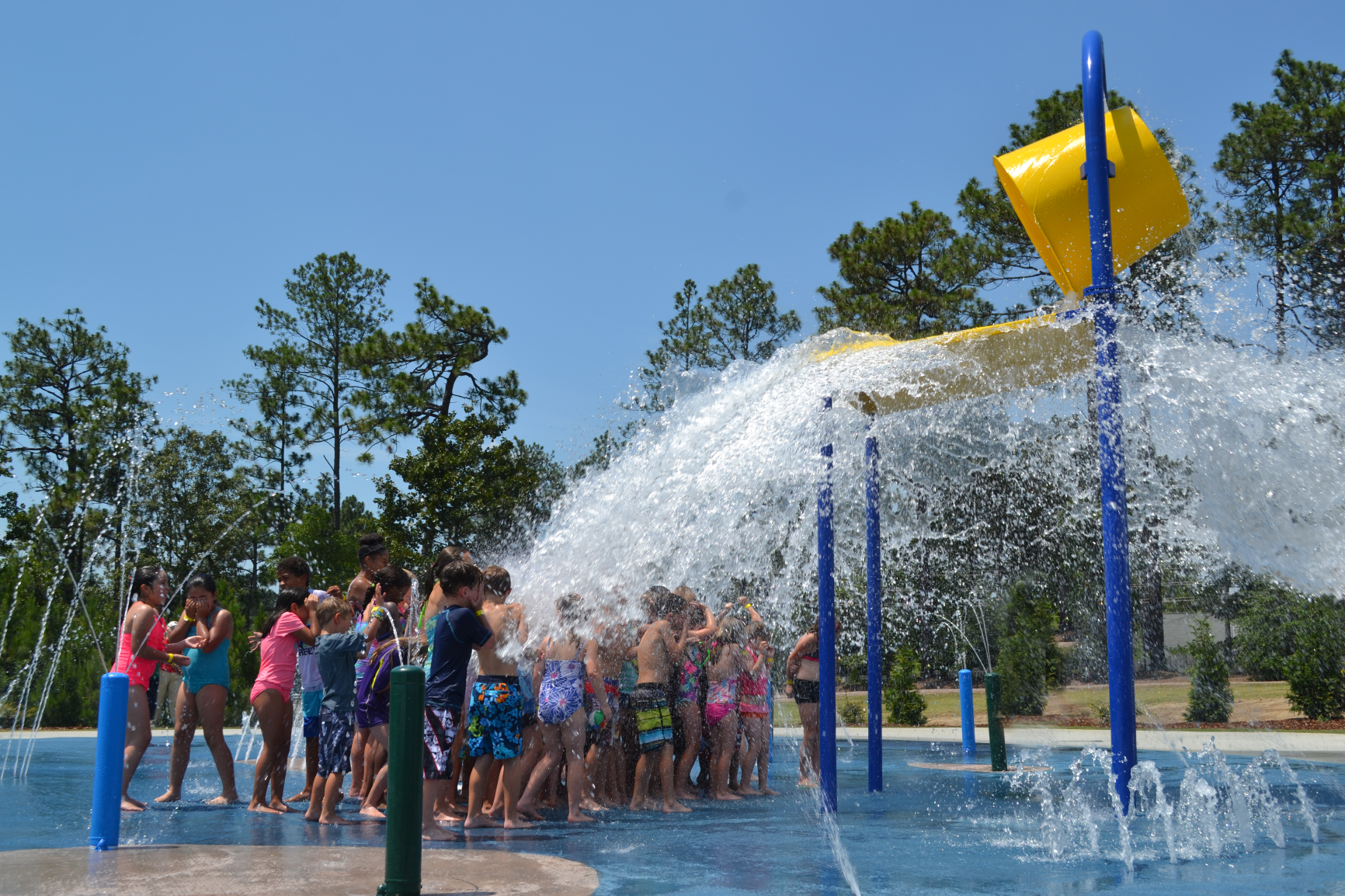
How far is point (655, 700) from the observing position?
734 centimetres

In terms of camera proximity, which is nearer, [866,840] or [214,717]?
[866,840]

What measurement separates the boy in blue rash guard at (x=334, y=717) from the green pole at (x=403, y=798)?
→ 2640 mm

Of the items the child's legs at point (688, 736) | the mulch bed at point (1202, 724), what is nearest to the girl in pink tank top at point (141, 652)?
the child's legs at point (688, 736)

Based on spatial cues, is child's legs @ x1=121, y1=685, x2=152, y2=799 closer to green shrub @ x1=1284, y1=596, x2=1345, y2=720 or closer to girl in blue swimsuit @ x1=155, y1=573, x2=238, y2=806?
girl in blue swimsuit @ x1=155, y1=573, x2=238, y2=806

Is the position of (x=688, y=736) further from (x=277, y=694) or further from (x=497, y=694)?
(x=277, y=694)

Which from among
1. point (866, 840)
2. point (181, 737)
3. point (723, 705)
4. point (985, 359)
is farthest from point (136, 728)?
point (985, 359)

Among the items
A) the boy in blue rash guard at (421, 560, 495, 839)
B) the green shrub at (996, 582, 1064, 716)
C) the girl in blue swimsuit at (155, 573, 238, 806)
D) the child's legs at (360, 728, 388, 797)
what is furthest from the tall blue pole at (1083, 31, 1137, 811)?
the green shrub at (996, 582, 1064, 716)

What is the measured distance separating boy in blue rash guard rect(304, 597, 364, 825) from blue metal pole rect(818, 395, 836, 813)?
3.11m

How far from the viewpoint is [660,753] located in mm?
7668

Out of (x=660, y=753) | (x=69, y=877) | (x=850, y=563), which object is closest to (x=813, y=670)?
(x=660, y=753)

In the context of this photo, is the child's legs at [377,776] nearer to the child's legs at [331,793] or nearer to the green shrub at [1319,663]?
the child's legs at [331,793]

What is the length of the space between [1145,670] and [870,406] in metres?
21.7

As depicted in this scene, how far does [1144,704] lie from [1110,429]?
15.6 m

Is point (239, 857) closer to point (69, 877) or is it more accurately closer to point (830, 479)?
point (69, 877)
